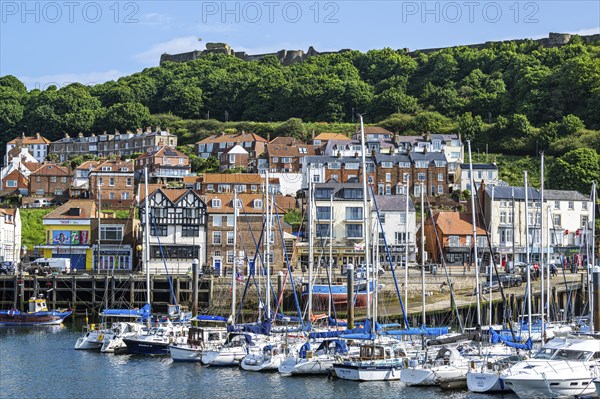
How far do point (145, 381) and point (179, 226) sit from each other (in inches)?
1265

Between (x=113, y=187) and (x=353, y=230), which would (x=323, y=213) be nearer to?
(x=353, y=230)

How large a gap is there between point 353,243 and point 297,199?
50.4 feet

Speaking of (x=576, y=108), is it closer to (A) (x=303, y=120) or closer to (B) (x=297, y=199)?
(A) (x=303, y=120)

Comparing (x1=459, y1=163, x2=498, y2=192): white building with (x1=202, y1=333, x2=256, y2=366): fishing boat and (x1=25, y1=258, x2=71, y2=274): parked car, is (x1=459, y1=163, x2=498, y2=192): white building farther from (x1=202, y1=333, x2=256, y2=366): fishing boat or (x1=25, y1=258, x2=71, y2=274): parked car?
(x1=202, y1=333, x2=256, y2=366): fishing boat

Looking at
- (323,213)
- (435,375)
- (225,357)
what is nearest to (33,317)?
(225,357)

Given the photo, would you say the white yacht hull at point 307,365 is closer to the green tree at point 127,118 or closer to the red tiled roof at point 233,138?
the red tiled roof at point 233,138

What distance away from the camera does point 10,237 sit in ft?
262

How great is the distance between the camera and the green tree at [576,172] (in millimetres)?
94000

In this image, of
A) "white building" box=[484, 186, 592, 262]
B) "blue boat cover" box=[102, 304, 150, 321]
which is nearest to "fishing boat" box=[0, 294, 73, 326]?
"blue boat cover" box=[102, 304, 150, 321]

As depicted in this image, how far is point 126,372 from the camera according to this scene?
1687 inches

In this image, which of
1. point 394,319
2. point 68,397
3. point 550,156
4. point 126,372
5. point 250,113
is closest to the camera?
point 68,397

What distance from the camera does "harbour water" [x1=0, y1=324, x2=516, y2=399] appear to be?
37312 mm

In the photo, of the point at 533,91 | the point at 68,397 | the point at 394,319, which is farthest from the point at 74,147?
the point at 68,397

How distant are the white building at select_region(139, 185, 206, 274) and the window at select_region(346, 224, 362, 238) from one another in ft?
39.6
